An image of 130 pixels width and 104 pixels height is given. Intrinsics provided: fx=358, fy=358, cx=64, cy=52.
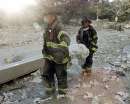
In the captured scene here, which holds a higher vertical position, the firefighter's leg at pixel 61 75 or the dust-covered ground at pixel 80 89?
the firefighter's leg at pixel 61 75

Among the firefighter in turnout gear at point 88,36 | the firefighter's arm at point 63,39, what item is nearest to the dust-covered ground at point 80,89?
the firefighter in turnout gear at point 88,36

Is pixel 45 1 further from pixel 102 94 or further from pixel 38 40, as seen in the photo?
pixel 38 40

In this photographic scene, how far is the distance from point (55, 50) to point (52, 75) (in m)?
0.78

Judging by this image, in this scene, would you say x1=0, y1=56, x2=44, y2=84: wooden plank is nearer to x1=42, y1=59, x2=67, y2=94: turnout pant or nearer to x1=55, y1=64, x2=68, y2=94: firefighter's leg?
x1=42, y1=59, x2=67, y2=94: turnout pant

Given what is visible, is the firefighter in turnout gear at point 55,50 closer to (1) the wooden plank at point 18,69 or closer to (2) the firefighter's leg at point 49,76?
(2) the firefighter's leg at point 49,76

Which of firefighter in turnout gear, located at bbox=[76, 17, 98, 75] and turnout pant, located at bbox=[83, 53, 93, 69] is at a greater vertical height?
firefighter in turnout gear, located at bbox=[76, 17, 98, 75]

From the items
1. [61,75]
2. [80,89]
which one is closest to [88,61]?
[80,89]

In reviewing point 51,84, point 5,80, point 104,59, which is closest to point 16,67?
point 5,80

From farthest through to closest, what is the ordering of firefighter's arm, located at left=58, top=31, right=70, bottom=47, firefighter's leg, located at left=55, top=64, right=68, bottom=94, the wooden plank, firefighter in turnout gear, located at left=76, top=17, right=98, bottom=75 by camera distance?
firefighter in turnout gear, located at left=76, top=17, right=98, bottom=75
the wooden plank
firefighter's leg, located at left=55, top=64, right=68, bottom=94
firefighter's arm, located at left=58, top=31, right=70, bottom=47

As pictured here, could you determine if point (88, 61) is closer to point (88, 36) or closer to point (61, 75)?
point (88, 36)

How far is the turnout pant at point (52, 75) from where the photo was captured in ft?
23.9

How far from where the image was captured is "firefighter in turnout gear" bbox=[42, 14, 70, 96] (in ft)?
23.0

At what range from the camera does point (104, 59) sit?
13609 millimetres

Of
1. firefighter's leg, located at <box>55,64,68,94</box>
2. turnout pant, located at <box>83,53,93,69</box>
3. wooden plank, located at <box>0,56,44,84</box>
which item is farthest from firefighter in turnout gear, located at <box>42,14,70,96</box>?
turnout pant, located at <box>83,53,93,69</box>
